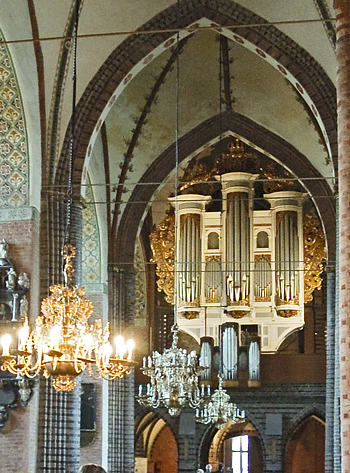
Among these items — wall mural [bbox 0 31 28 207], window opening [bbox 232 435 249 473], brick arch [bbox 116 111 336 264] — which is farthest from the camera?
window opening [bbox 232 435 249 473]

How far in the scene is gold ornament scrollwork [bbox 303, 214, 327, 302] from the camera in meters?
29.0

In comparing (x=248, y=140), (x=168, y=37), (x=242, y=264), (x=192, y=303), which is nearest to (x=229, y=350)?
(x=192, y=303)

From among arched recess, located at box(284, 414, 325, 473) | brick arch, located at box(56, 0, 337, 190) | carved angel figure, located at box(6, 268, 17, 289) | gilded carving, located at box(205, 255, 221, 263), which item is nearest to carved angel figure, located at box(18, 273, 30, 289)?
carved angel figure, located at box(6, 268, 17, 289)

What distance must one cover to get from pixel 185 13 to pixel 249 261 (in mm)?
9203

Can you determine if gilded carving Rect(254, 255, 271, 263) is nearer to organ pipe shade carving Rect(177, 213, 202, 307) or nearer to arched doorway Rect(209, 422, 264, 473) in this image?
organ pipe shade carving Rect(177, 213, 202, 307)

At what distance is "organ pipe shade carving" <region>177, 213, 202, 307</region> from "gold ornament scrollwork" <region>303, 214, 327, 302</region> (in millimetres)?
2973

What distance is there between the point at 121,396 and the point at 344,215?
15541mm

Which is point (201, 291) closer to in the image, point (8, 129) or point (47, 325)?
point (8, 129)

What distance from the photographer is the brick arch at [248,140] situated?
26.3 meters

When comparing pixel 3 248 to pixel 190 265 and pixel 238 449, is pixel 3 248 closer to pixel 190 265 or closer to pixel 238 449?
pixel 190 265

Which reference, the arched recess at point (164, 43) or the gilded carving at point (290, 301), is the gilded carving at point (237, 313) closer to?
the gilded carving at point (290, 301)

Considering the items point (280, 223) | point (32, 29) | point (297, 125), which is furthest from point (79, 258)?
point (280, 223)

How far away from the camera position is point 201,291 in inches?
1144

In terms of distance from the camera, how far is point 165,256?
98.0ft
